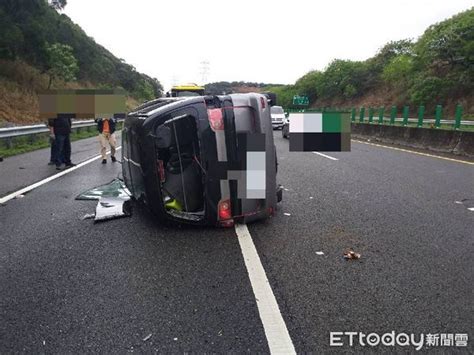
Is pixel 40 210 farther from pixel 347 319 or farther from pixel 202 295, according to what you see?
pixel 347 319

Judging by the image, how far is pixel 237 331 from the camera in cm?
271

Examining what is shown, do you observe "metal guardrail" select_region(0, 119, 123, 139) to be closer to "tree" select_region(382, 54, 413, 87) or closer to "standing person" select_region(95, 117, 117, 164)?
"standing person" select_region(95, 117, 117, 164)

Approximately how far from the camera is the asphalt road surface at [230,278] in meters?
2.68

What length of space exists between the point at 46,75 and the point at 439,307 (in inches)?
1745

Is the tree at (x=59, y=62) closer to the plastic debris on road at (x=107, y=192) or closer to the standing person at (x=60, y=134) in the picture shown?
the standing person at (x=60, y=134)

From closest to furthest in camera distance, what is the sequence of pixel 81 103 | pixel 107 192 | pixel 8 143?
pixel 107 192, pixel 81 103, pixel 8 143

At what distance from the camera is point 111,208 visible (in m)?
5.77

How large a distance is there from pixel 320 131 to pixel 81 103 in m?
9.05

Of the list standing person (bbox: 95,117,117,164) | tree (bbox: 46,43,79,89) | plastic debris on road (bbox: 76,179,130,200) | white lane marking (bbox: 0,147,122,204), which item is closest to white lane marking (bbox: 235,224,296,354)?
plastic debris on road (bbox: 76,179,130,200)

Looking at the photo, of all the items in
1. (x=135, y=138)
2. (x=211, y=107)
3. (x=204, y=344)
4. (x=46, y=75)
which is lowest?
(x=204, y=344)

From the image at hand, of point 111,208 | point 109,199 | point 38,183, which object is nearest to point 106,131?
point 38,183

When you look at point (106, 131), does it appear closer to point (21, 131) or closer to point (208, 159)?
point (21, 131)

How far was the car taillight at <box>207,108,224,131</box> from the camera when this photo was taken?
14.7 feet

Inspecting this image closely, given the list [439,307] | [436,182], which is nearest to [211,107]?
[439,307]
